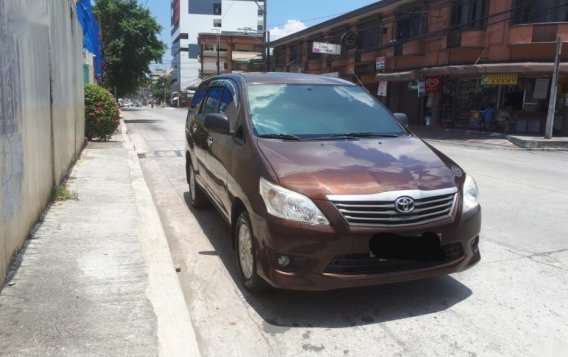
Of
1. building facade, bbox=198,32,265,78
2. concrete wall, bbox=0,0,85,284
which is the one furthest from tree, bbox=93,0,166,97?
building facade, bbox=198,32,265,78

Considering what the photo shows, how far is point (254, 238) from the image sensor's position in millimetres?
3885

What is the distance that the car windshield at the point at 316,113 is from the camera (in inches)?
183

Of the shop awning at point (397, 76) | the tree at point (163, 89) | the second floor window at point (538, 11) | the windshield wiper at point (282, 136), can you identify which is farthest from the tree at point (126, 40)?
the tree at point (163, 89)

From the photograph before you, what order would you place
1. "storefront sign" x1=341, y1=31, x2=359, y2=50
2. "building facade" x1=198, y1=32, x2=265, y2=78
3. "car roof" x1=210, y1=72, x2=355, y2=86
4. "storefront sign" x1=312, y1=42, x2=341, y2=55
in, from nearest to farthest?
"car roof" x1=210, y1=72, x2=355, y2=86, "storefront sign" x1=341, y1=31, x2=359, y2=50, "storefront sign" x1=312, y1=42, x2=341, y2=55, "building facade" x1=198, y1=32, x2=265, y2=78

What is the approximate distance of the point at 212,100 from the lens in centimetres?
625

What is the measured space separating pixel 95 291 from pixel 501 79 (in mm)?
21371

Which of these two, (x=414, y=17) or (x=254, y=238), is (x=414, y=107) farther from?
(x=254, y=238)

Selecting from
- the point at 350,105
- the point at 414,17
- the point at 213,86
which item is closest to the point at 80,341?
the point at 350,105

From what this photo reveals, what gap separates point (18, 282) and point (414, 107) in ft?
93.0

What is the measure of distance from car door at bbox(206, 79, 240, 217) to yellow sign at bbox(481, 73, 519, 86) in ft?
61.8

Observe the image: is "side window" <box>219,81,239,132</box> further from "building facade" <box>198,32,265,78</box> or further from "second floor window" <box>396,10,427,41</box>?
"building facade" <box>198,32,265,78</box>

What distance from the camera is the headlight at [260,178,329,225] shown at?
3551 mm

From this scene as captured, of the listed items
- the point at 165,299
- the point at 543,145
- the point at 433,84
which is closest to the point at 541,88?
the point at 543,145

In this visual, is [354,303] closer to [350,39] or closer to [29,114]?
[29,114]
